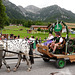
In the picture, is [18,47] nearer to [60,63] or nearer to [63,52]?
[60,63]

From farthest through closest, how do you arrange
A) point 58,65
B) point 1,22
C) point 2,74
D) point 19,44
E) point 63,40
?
point 1,22, point 63,40, point 58,65, point 19,44, point 2,74

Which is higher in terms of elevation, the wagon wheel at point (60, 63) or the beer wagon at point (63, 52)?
the beer wagon at point (63, 52)

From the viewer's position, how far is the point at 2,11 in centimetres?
2239

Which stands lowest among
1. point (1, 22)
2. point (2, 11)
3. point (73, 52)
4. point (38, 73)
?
point (38, 73)

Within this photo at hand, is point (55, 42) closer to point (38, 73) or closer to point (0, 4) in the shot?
point (38, 73)

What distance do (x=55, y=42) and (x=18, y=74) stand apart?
284 cm

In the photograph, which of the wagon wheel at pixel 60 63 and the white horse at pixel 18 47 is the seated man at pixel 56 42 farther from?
the white horse at pixel 18 47

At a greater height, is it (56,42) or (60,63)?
(56,42)

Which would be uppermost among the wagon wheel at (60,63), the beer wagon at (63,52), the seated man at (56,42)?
the seated man at (56,42)

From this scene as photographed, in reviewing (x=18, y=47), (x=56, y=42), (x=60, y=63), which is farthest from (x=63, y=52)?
(x=18, y=47)

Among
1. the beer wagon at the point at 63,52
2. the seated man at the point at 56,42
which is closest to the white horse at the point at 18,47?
the beer wagon at the point at 63,52

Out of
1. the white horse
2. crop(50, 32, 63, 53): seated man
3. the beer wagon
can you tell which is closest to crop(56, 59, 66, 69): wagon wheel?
the beer wagon

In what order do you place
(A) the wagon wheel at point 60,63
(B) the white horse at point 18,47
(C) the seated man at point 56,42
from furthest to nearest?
(C) the seated man at point 56,42 → (A) the wagon wheel at point 60,63 → (B) the white horse at point 18,47

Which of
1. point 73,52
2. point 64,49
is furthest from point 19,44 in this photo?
point 73,52
